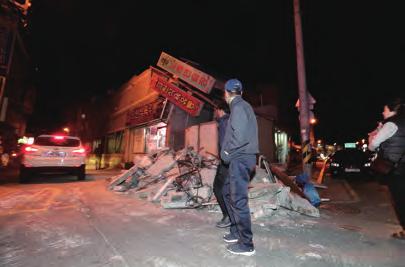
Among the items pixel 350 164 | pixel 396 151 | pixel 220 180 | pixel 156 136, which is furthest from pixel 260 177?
pixel 156 136

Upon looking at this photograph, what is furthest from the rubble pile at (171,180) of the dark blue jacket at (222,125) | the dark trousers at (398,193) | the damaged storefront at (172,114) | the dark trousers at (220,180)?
the dark trousers at (398,193)

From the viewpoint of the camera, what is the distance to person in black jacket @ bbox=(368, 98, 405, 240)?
3301 mm

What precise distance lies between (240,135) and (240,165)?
0.36m

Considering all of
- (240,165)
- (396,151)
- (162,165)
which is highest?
(396,151)

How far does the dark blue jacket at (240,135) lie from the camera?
288 centimetres

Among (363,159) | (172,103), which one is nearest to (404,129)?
(363,159)

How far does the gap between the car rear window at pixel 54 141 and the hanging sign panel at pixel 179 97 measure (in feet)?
17.2

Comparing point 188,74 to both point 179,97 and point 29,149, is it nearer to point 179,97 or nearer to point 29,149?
point 179,97

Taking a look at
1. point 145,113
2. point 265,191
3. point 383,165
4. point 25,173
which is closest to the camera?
point 383,165

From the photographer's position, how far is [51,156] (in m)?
8.59

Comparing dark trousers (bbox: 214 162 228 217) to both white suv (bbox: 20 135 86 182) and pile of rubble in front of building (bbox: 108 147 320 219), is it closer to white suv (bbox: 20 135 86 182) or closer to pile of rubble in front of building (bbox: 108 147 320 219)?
pile of rubble in front of building (bbox: 108 147 320 219)

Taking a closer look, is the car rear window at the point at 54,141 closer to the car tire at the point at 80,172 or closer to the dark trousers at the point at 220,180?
the car tire at the point at 80,172

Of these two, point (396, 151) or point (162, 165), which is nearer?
point (396, 151)

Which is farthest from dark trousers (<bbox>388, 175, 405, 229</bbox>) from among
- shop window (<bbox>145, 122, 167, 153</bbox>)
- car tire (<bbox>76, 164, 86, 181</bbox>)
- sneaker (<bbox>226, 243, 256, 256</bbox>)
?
shop window (<bbox>145, 122, 167, 153</bbox>)
